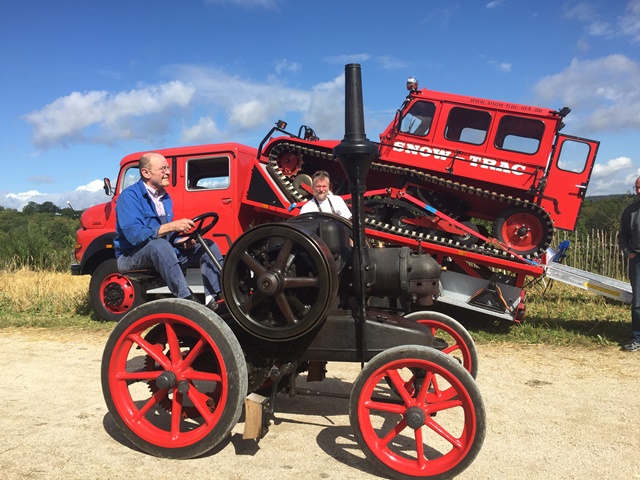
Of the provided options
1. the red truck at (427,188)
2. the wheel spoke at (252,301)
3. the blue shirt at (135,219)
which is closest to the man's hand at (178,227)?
the blue shirt at (135,219)

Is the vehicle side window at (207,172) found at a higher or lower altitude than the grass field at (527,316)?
higher

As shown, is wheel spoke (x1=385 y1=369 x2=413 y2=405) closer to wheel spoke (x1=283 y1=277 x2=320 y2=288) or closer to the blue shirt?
wheel spoke (x1=283 y1=277 x2=320 y2=288)

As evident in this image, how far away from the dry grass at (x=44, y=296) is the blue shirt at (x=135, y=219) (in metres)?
5.25

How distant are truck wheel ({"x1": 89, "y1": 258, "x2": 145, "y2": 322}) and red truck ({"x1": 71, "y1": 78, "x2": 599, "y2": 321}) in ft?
0.05

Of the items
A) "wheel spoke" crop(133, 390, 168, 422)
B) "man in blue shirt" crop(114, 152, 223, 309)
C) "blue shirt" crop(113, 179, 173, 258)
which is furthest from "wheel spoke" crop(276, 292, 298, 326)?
"blue shirt" crop(113, 179, 173, 258)

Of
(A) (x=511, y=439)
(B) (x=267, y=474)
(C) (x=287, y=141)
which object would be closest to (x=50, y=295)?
(C) (x=287, y=141)

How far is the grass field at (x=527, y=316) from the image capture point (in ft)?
22.3

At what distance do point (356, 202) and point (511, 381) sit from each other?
294 centimetres

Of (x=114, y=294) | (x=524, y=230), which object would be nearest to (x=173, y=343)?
(x=114, y=294)

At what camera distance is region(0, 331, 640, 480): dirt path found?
3.12 meters

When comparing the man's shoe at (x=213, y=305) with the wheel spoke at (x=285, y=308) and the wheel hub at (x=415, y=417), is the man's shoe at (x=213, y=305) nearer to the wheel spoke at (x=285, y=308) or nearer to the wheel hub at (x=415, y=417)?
the wheel spoke at (x=285, y=308)

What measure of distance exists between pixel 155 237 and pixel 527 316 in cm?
599

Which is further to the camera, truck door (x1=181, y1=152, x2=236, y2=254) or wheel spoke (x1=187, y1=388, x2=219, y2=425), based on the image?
truck door (x1=181, y1=152, x2=236, y2=254)

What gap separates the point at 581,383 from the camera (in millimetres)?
4949
